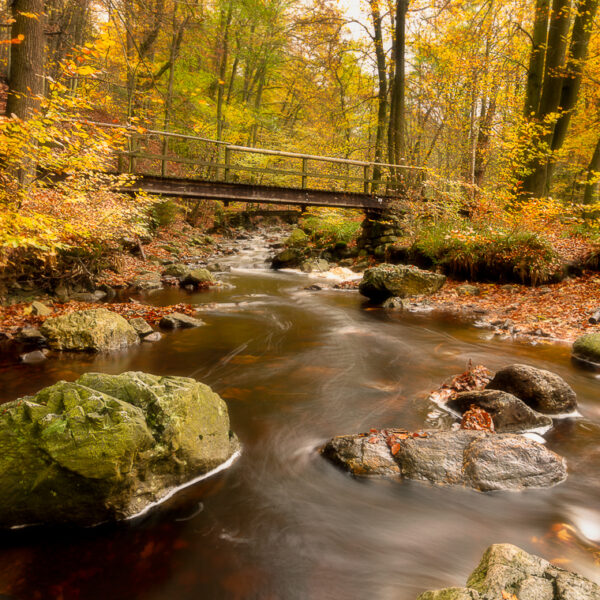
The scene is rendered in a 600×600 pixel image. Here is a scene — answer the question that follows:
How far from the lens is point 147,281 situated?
11.3 m

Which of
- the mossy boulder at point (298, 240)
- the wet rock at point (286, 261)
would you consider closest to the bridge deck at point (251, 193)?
the wet rock at point (286, 261)

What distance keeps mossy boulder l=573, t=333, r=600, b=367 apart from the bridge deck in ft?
29.4

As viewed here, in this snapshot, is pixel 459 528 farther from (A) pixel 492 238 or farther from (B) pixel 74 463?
(A) pixel 492 238

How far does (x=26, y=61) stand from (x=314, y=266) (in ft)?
35.6

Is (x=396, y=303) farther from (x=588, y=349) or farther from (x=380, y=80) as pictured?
(x=380, y=80)

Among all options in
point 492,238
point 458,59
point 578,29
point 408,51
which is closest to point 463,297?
point 492,238

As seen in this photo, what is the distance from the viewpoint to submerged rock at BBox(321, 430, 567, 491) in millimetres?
3371

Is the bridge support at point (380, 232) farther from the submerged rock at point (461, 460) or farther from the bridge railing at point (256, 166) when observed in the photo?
the submerged rock at point (461, 460)

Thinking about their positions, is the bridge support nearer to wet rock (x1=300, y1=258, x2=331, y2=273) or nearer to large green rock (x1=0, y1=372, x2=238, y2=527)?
wet rock (x1=300, y1=258, x2=331, y2=273)

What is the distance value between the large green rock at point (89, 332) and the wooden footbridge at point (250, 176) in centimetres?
283

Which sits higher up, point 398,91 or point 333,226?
point 398,91

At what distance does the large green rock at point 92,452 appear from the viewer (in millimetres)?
2768

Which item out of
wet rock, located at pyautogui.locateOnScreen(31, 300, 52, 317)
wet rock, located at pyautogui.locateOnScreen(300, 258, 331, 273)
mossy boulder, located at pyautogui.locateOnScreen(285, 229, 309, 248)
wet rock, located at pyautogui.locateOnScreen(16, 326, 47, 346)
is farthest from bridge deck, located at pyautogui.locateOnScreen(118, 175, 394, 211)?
wet rock, located at pyautogui.locateOnScreen(16, 326, 47, 346)

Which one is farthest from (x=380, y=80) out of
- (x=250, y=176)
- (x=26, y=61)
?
(x=26, y=61)
